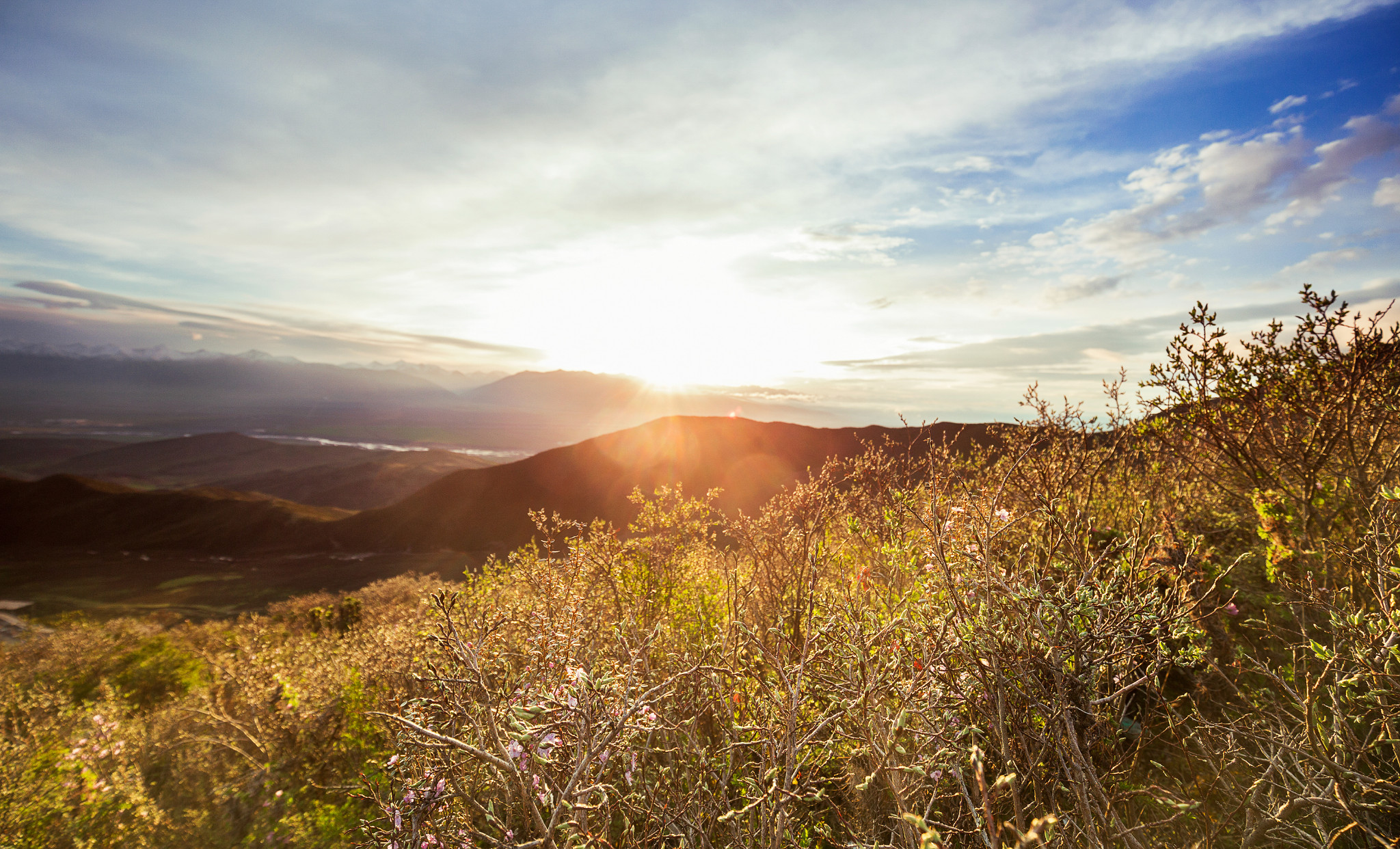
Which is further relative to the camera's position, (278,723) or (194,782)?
(278,723)

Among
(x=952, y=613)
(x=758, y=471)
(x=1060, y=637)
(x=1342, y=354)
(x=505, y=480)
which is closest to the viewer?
(x=1060, y=637)

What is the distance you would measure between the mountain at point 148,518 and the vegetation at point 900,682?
236 feet

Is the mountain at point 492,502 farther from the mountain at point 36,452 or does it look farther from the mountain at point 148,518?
the mountain at point 36,452

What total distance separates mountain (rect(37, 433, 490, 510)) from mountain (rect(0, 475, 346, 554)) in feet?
91.2

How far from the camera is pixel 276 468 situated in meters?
170

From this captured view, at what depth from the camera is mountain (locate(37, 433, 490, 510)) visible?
131m

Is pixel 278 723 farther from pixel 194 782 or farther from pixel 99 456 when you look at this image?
pixel 99 456

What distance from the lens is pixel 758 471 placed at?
65000mm

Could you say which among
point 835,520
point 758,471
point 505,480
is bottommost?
point 505,480

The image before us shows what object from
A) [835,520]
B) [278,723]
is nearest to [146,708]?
[278,723]

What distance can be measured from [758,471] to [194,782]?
58.9 m

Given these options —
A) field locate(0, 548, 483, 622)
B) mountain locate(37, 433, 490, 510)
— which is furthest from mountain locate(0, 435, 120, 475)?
field locate(0, 548, 483, 622)

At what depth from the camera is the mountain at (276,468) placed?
130625 millimetres

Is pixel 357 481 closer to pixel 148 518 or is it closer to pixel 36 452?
pixel 148 518
